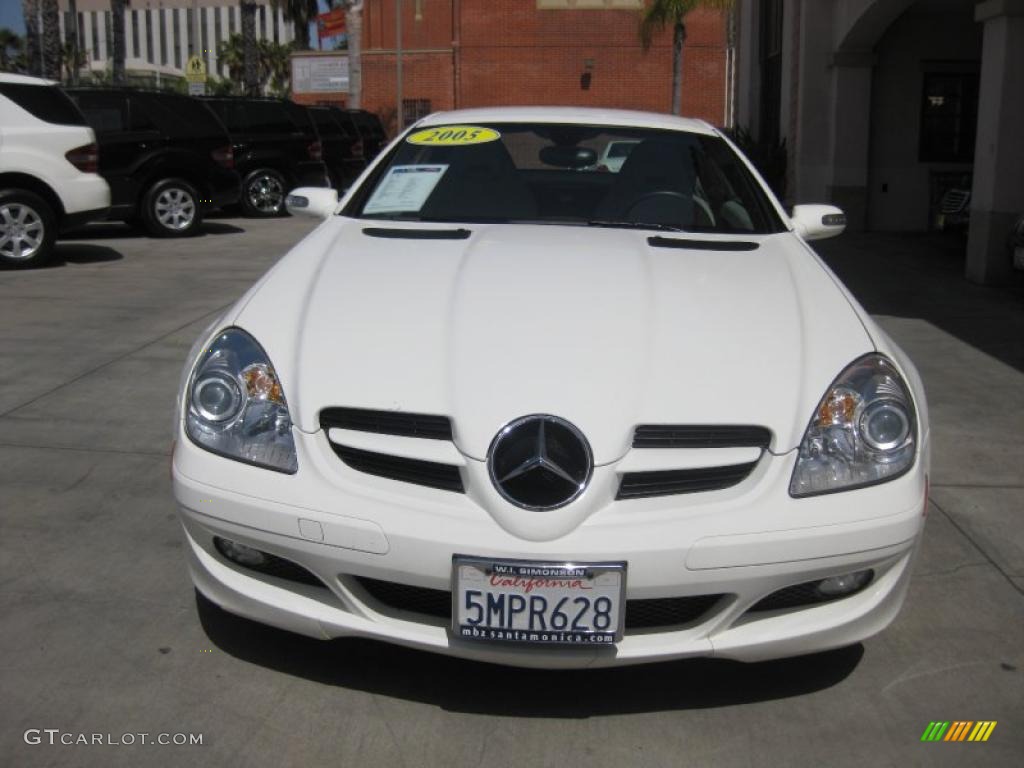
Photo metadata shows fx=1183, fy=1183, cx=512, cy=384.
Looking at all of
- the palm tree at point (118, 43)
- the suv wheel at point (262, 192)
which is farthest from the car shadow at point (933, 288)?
the palm tree at point (118, 43)

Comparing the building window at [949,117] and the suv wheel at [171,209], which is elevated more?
the building window at [949,117]

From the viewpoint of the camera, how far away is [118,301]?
920 cm

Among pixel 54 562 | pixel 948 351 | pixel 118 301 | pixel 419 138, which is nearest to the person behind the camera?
pixel 54 562

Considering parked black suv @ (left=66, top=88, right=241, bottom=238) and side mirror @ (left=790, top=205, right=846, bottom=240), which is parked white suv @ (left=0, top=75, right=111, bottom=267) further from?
side mirror @ (left=790, top=205, right=846, bottom=240)

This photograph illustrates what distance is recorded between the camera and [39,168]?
428 inches

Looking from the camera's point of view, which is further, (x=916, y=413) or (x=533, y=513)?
(x=916, y=413)

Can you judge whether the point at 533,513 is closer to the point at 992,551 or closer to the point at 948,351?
the point at 992,551

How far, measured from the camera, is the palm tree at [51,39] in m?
21.8

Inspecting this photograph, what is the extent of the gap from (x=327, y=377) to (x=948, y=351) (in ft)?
18.4

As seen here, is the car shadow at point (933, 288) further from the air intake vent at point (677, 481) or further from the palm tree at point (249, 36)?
the palm tree at point (249, 36)

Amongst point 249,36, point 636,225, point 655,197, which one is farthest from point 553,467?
point 249,36

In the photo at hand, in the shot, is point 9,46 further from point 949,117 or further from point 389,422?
point 389,422

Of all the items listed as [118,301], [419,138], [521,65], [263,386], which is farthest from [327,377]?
[521,65]

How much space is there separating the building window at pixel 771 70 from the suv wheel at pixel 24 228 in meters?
11.1
